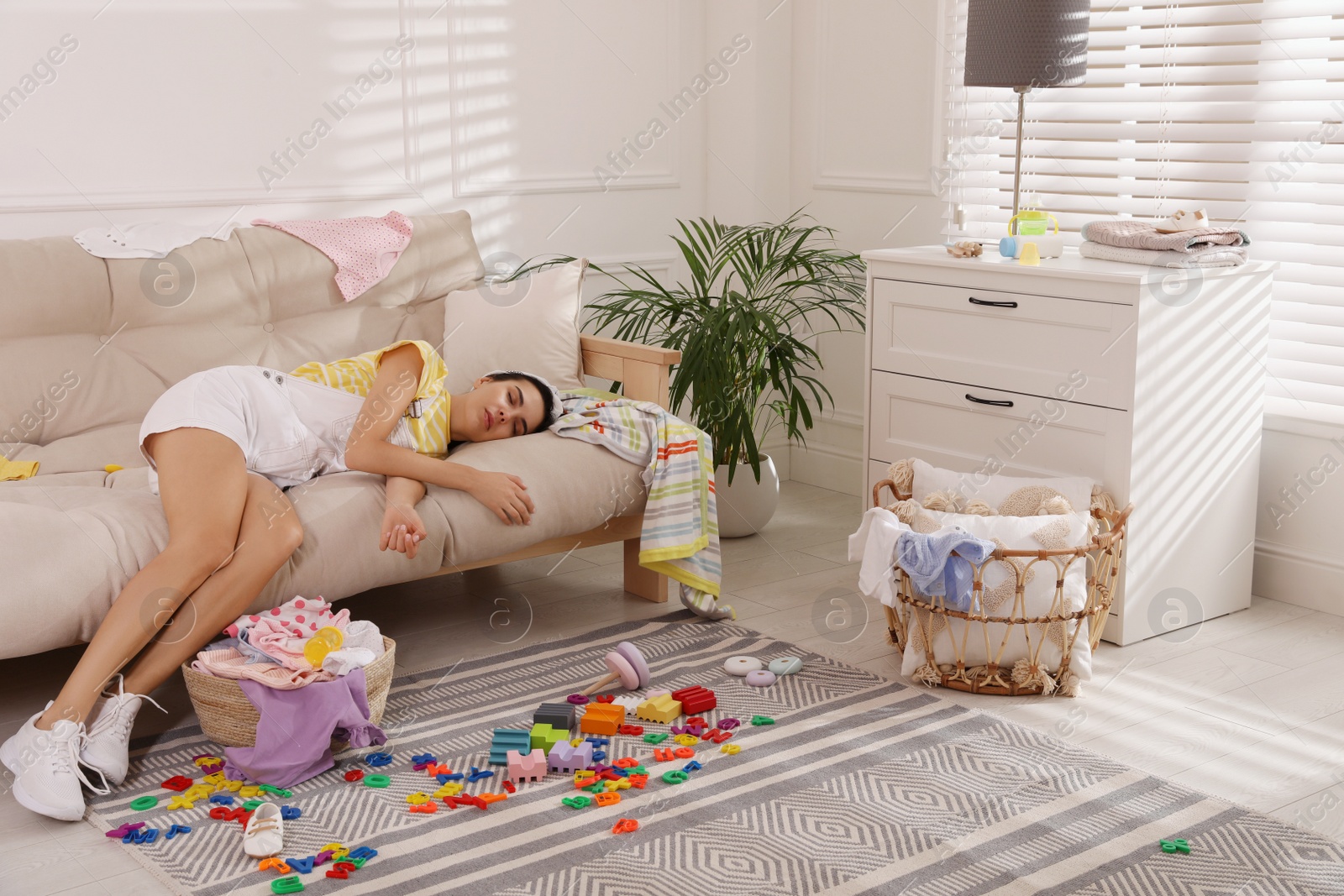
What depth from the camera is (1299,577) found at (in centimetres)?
304

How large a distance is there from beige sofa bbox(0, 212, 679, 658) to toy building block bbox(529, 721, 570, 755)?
0.48 meters

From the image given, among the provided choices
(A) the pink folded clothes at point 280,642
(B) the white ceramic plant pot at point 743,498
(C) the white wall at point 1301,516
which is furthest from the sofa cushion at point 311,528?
(C) the white wall at point 1301,516

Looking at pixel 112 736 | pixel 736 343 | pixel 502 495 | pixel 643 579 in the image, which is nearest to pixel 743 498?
pixel 736 343

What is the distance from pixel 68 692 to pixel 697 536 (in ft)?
4.42

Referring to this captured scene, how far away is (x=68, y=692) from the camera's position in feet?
6.89

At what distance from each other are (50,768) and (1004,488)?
198 cm

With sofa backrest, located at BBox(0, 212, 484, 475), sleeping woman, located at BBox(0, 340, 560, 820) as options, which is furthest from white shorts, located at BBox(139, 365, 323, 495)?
sofa backrest, located at BBox(0, 212, 484, 475)

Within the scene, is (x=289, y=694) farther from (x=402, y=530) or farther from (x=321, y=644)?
(x=402, y=530)

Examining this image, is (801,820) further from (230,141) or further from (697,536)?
(230,141)

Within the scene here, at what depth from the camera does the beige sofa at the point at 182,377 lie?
219 centimetres

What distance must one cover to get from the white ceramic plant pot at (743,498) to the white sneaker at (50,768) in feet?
6.41

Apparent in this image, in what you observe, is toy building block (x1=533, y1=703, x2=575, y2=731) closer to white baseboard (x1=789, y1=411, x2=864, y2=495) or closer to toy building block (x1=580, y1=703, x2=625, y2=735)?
toy building block (x1=580, y1=703, x2=625, y2=735)

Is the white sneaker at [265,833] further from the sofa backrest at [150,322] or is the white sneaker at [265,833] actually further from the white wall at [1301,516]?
the white wall at [1301,516]

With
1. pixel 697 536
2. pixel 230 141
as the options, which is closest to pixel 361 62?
pixel 230 141
